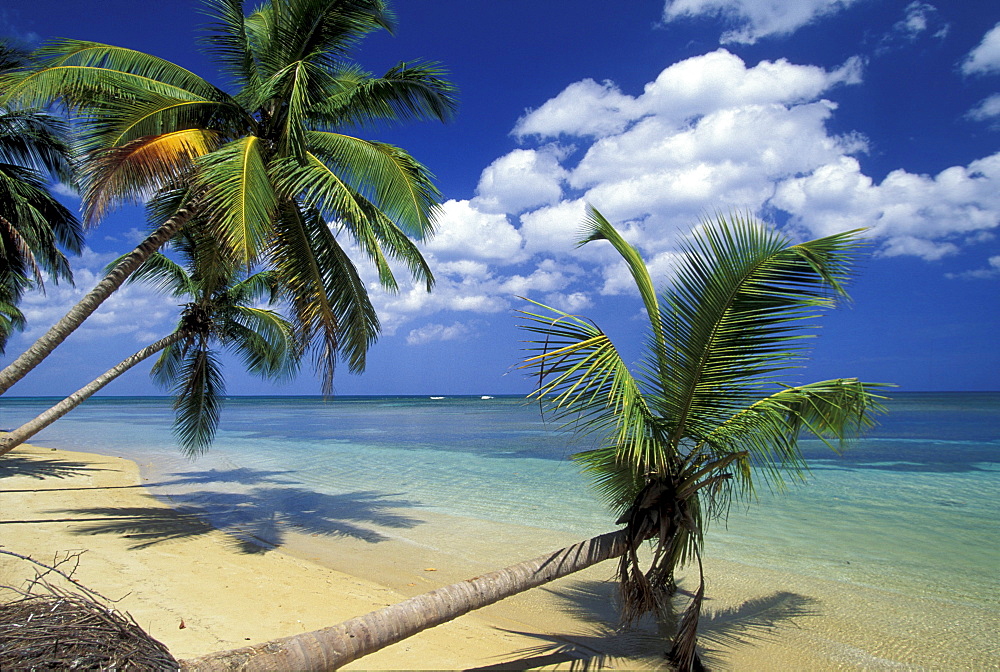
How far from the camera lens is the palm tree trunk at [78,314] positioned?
5668mm

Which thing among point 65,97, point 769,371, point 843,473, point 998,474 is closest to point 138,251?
point 65,97

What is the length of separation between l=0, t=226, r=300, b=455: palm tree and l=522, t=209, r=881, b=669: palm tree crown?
17.6 ft

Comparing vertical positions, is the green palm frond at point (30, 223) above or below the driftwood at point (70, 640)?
above

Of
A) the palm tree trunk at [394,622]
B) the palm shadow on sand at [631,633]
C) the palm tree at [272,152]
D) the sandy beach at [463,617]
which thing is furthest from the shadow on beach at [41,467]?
the palm tree trunk at [394,622]

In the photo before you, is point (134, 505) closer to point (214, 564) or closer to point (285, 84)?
point (214, 564)

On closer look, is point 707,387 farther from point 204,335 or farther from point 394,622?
point 204,335

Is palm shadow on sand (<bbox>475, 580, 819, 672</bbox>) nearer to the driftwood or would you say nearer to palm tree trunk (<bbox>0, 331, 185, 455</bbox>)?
the driftwood

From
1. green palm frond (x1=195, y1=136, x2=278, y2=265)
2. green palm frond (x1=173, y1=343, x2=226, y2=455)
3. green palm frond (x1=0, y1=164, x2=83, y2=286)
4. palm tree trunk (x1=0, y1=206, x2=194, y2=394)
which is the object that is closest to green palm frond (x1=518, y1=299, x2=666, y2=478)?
green palm frond (x1=195, y1=136, x2=278, y2=265)

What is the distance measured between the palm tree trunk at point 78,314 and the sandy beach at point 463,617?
6.31 feet

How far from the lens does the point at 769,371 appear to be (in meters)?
3.90

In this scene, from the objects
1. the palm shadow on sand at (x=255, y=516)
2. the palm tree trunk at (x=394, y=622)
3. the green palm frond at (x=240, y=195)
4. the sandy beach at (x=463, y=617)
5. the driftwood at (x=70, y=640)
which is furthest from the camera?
the palm shadow on sand at (x=255, y=516)

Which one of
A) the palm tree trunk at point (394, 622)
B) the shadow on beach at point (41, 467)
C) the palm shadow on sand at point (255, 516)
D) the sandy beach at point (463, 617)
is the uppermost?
the palm tree trunk at point (394, 622)

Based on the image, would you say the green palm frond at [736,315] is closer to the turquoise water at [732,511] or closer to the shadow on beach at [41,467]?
the turquoise water at [732,511]

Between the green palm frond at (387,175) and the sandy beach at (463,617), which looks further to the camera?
the green palm frond at (387,175)
